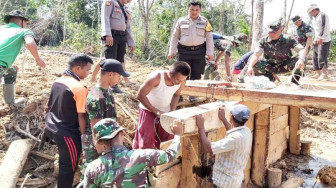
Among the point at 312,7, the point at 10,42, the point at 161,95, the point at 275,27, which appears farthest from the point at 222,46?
the point at 10,42

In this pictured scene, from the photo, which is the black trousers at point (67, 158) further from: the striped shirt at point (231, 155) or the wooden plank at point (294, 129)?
the wooden plank at point (294, 129)

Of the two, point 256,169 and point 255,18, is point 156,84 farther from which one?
point 255,18

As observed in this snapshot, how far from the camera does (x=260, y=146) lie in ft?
17.5

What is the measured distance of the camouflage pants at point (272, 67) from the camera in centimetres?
595

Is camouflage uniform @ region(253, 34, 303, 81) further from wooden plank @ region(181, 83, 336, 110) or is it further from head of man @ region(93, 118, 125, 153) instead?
head of man @ region(93, 118, 125, 153)

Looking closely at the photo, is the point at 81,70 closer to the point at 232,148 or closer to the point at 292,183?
the point at 232,148

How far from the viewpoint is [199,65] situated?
610 centimetres

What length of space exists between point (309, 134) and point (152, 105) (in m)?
5.39

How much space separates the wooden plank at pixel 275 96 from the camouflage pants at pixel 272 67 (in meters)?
1.78

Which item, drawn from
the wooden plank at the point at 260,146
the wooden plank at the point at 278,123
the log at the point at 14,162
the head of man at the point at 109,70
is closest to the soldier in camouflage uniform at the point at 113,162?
the head of man at the point at 109,70

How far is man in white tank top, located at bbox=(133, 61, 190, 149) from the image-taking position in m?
3.91

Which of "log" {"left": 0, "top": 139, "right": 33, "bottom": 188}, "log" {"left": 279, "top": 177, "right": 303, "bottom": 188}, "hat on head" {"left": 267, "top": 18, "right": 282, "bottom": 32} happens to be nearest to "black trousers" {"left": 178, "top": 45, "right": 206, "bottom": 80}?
"hat on head" {"left": 267, "top": 18, "right": 282, "bottom": 32}

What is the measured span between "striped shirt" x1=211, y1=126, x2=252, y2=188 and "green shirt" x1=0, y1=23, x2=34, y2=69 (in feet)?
9.93

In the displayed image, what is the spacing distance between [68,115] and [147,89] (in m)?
0.95
